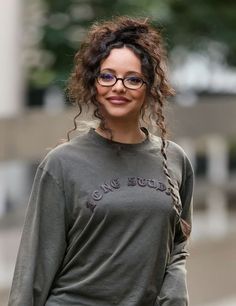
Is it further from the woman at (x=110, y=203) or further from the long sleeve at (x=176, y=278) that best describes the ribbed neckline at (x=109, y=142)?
the long sleeve at (x=176, y=278)

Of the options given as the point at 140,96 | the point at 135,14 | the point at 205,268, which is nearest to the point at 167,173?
the point at 140,96

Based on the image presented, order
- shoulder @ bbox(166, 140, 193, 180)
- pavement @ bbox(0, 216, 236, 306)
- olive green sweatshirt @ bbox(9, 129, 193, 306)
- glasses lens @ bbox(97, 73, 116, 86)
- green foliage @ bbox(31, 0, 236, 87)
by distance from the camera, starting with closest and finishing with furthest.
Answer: olive green sweatshirt @ bbox(9, 129, 193, 306), glasses lens @ bbox(97, 73, 116, 86), shoulder @ bbox(166, 140, 193, 180), pavement @ bbox(0, 216, 236, 306), green foliage @ bbox(31, 0, 236, 87)

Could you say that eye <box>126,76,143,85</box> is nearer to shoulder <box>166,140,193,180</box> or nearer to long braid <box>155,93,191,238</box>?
long braid <box>155,93,191,238</box>

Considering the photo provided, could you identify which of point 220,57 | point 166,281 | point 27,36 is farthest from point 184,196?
point 220,57

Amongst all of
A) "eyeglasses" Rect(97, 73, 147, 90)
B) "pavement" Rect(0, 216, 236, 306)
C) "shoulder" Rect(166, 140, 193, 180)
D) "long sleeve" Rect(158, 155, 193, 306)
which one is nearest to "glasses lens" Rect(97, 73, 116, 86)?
"eyeglasses" Rect(97, 73, 147, 90)

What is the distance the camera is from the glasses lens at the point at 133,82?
12.6 ft

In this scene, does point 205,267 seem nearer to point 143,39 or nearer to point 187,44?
point 187,44

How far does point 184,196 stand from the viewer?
4168mm

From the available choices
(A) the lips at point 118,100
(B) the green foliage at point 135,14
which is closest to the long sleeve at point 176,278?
(A) the lips at point 118,100

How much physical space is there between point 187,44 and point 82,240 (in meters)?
13.5

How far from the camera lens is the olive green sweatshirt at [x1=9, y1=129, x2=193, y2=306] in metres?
3.76

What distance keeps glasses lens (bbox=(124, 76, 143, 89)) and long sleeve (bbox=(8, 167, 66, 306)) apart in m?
0.38

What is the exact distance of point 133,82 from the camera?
3.87 meters

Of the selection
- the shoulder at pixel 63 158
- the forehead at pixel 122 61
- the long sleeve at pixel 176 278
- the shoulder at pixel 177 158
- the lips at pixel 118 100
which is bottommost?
the long sleeve at pixel 176 278
